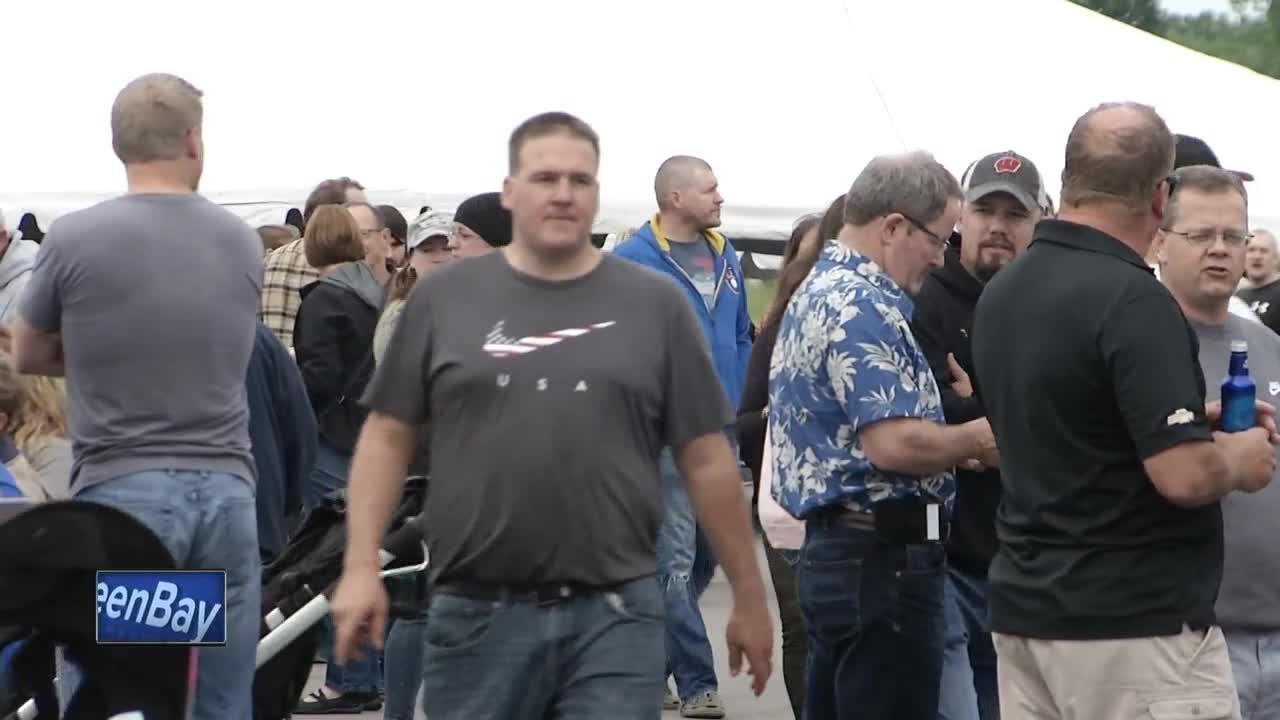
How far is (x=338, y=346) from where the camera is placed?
32.0ft

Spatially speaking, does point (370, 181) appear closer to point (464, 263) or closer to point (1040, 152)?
point (1040, 152)

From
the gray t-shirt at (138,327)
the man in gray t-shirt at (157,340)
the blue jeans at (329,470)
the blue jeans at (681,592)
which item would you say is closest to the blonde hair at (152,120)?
the man in gray t-shirt at (157,340)

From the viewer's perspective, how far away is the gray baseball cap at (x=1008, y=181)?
6512mm

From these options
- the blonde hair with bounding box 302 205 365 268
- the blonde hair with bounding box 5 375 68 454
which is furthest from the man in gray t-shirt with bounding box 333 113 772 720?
the blonde hair with bounding box 302 205 365 268

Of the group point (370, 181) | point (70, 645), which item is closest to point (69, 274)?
point (70, 645)

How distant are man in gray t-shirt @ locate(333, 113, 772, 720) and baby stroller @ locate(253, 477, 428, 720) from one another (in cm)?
180

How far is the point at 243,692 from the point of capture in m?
6.29

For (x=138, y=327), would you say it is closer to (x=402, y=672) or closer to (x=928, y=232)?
(x=928, y=232)

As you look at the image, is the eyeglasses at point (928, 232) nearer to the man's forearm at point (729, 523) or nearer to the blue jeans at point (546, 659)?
the man's forearm at point (729, 523)

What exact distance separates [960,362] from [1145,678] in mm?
2056

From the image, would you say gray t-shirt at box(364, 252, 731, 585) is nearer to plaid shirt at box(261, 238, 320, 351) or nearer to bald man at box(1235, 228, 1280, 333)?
plaid shirt at box(261, 238, 320, 351)

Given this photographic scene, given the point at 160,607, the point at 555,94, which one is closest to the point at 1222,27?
the point at 555,94

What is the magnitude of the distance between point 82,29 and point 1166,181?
1124 centimetres

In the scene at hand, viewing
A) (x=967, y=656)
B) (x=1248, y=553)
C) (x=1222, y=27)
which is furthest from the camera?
(x=1222, y=27)
